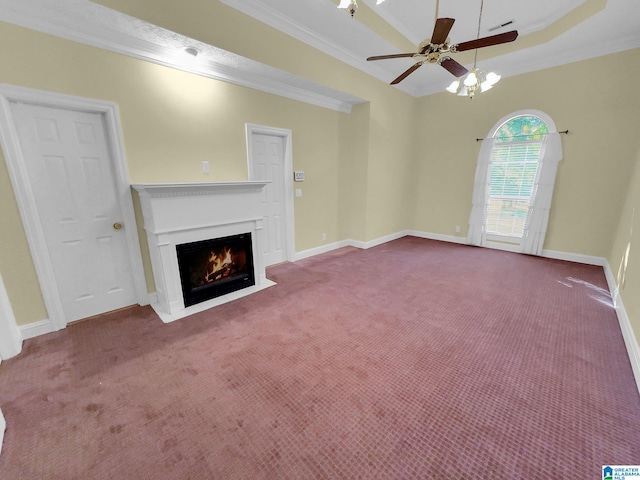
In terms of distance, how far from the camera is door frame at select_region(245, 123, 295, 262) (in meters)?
3.46

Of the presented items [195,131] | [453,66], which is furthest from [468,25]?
[195,131]

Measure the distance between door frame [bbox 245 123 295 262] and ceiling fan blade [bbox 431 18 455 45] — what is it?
2309 millimetres

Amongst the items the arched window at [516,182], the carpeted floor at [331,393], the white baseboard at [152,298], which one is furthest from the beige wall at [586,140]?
the white baseboard at [152,298]

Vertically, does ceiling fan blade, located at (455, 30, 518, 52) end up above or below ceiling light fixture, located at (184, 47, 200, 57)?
below

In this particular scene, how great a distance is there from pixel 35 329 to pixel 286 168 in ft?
10.8

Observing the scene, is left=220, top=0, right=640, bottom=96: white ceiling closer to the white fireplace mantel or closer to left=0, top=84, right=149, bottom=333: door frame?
left=0, top=84, right=149, bottom=333: door frame

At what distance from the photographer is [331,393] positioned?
66.3 inches

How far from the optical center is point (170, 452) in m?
1.32

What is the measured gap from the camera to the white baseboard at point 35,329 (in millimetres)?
2236

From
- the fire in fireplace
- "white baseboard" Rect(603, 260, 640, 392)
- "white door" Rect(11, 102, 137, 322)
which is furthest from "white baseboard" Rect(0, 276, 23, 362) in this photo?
"white baseboard" Rect(603, 260, 640, 392)

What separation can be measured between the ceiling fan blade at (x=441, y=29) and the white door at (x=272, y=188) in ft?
8.01

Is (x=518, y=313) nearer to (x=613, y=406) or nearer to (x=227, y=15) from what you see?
(x=613, y=406)

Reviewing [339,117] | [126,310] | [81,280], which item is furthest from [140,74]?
[339,117]

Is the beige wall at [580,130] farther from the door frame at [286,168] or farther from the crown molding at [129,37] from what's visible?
the door frame at [286,168]
